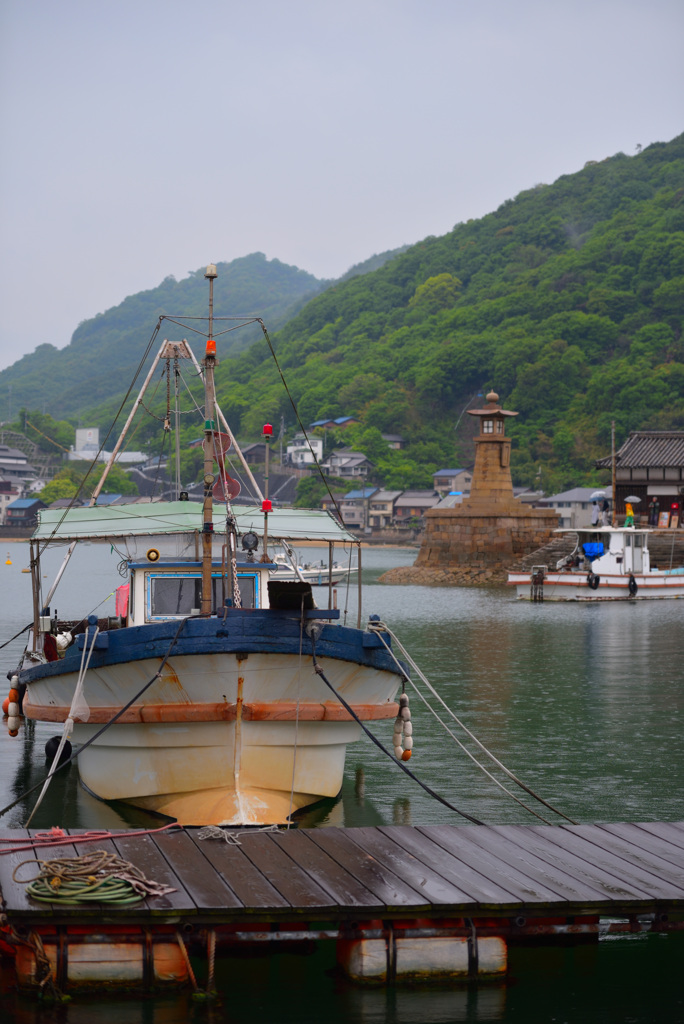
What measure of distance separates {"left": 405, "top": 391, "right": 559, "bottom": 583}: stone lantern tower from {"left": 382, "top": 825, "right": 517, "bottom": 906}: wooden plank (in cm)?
5234

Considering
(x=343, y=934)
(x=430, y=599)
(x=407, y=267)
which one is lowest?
(x=430, y=599)

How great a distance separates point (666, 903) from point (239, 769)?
4.29 metres

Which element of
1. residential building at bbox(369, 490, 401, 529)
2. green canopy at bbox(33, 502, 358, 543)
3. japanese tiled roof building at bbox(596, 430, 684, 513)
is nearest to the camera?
green canopy at bbox(33, 502, 358, 543)

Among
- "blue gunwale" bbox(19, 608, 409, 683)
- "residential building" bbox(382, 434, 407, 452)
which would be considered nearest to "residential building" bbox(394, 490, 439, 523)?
"residential building" bbox(382, 434, 407, 452)

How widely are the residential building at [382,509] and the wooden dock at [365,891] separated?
Answer: 107 metres

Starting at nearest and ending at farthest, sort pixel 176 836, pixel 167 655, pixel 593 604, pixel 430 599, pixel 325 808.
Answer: pixel 176 836 < pixel 167 655 < pixel 325 808 < pixel 593 604 < pixel 430 599

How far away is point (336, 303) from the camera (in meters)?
160

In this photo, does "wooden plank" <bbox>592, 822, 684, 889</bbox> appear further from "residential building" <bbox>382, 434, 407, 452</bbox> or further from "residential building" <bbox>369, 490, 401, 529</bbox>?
"residential building" <bbox>382, 434, 407, 452</bbox>

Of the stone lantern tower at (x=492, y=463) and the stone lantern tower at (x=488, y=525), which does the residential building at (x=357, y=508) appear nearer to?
the stone lantern tower at (x=488, y=525)

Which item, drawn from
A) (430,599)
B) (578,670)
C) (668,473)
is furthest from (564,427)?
(578,670)

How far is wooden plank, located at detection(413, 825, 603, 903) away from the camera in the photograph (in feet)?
25.6

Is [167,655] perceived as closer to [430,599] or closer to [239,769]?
[239,769]

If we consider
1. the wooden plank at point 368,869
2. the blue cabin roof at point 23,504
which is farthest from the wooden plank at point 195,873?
the blue cabin roof at point 23,504

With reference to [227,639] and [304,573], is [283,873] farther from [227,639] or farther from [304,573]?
[304,573]
